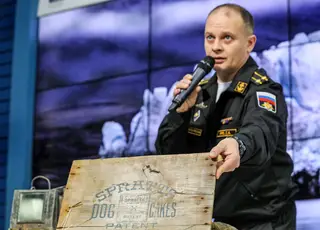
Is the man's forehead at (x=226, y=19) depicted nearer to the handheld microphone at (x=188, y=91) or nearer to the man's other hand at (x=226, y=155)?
the handheld microphone at (x=188, y=91)

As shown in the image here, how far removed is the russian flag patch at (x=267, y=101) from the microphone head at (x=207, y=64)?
18cm

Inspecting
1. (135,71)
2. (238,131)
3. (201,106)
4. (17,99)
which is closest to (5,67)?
(17,99)

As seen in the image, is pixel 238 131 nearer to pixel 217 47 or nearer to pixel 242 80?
pixel 242 80

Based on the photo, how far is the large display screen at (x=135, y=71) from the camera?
2732 millimetres

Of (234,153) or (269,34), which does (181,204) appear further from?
(269,34)

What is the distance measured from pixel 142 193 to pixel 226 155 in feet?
0.83

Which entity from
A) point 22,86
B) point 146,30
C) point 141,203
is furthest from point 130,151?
point 141,203

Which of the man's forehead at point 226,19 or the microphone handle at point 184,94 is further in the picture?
the man's forehead at point 226,19

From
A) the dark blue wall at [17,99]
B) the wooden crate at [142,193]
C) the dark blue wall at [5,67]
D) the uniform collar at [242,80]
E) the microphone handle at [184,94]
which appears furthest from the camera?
the dark blue wall at [5,67]

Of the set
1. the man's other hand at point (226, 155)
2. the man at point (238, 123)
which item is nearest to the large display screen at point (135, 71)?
the man at point (238, 123)

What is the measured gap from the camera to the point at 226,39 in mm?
2129

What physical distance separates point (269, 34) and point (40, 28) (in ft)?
4.91

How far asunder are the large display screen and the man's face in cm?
69

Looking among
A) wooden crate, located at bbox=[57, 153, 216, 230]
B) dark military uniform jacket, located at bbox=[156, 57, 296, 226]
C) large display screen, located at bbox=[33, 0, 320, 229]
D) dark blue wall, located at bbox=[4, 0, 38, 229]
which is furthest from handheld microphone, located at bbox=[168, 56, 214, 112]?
dark blue wall, located at bbox=[4, 0, 38, 229]
